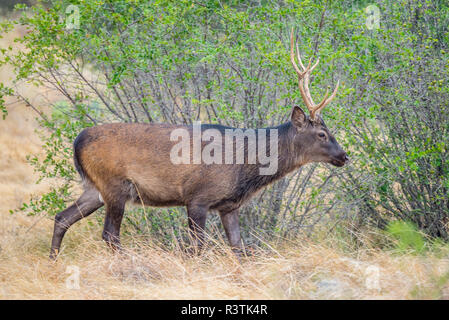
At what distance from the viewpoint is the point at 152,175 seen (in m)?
6.90

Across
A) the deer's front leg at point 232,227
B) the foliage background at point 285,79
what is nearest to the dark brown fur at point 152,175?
the deer's front leg at point 232,227

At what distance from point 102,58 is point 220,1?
174 cm

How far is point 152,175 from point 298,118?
1.74m

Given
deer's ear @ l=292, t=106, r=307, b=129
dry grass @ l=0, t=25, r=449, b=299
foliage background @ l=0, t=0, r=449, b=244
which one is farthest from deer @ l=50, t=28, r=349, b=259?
dry grass @ l=0, t=25, r=449, b=299

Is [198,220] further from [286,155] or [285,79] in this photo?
[285,79]

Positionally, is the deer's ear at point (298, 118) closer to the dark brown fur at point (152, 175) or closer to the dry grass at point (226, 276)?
the dark brown fur at point (152, 175)

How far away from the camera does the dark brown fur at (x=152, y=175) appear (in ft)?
22.5

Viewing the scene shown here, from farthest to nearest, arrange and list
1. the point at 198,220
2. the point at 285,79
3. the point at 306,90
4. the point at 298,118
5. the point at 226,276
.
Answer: the point at 285,79
the point at 298,118
the point at 306,90
the point at 198,220
the point at 226,276

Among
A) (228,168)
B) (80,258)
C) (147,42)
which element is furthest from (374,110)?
(80,258)

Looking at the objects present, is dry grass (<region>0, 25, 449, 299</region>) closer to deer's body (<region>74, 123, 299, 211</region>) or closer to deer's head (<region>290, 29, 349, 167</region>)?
deer's body (<region>74, 123, 299, 211</region>)

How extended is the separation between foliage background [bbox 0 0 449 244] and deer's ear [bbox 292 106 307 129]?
280 mm

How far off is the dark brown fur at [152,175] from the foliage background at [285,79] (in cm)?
43

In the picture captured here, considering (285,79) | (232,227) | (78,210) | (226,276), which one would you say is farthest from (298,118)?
(78,210)

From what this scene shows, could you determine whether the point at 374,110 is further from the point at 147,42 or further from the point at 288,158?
the point at 147,42
